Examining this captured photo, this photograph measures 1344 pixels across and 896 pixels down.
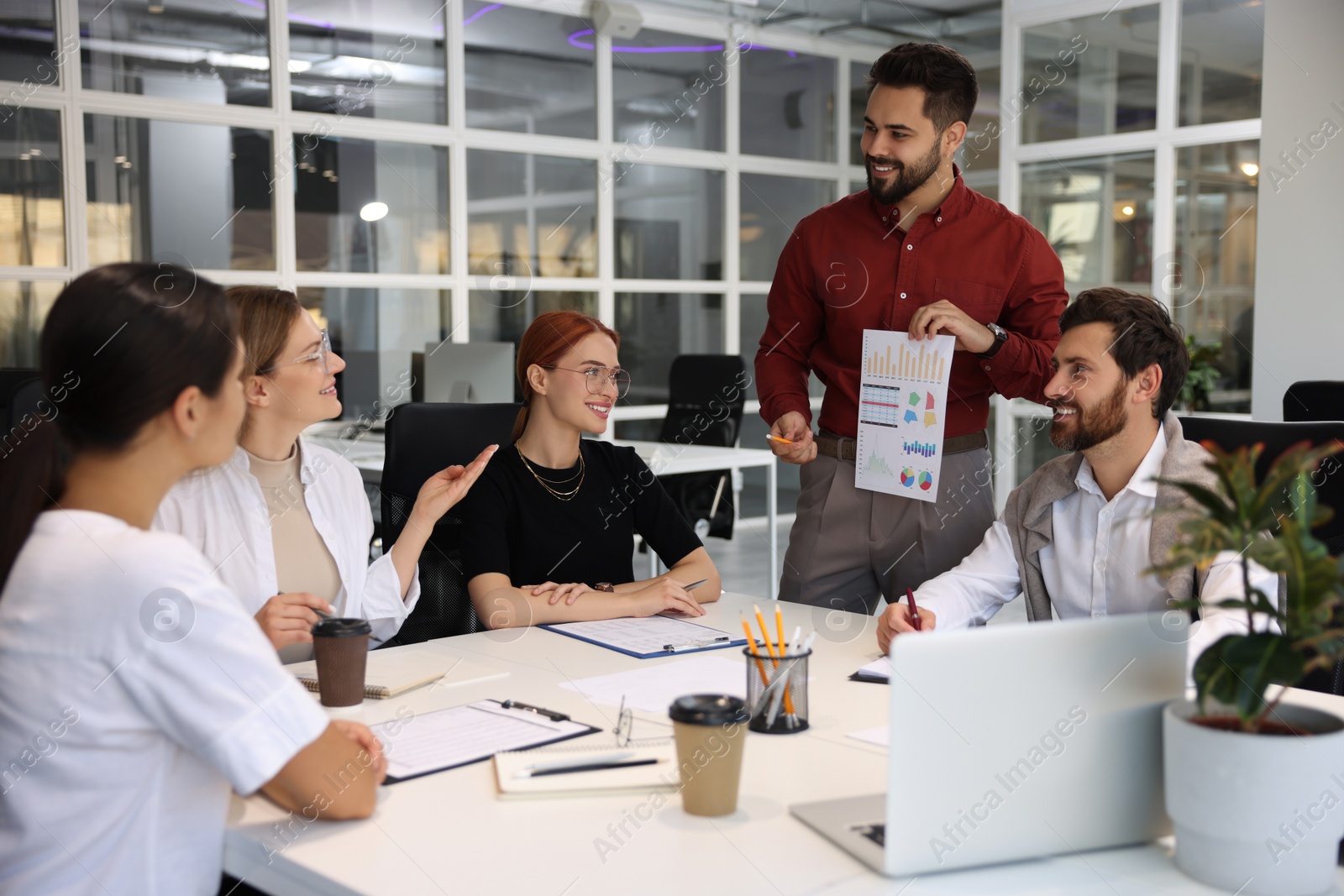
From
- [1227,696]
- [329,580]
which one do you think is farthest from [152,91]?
[1227,696]

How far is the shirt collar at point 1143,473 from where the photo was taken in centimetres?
206

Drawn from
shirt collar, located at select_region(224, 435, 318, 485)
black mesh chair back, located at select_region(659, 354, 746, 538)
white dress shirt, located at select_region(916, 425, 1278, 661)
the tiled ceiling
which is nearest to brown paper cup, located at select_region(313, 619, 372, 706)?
shirt collar, located at select_region(224, 435, 318, 485)

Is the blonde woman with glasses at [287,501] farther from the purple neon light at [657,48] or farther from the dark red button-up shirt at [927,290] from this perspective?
the purple neon light at [657,48]

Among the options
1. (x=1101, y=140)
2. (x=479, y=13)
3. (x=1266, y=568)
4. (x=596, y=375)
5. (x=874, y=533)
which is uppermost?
(x=479, y=13)

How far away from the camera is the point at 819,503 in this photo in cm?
268

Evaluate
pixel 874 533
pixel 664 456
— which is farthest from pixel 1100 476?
pixel 664 456

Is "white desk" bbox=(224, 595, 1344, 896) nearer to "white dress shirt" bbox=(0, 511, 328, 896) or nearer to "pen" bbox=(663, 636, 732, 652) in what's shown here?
"white dress shirt" bbox=(0, 511, 328, 896)

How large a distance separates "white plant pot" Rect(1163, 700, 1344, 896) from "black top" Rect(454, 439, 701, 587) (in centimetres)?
156

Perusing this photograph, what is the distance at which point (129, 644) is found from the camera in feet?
3.68

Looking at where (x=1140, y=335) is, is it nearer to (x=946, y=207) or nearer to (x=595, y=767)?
(x=946, y=207)

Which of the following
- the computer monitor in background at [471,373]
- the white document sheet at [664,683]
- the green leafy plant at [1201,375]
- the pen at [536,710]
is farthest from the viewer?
the green leafy plant at [1201,375]

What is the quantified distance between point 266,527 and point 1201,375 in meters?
6.04

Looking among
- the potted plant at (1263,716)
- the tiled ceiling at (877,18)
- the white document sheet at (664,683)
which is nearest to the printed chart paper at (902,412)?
the white document sheet at (664,683)

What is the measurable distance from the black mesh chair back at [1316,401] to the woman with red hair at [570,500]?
1.66 meters
